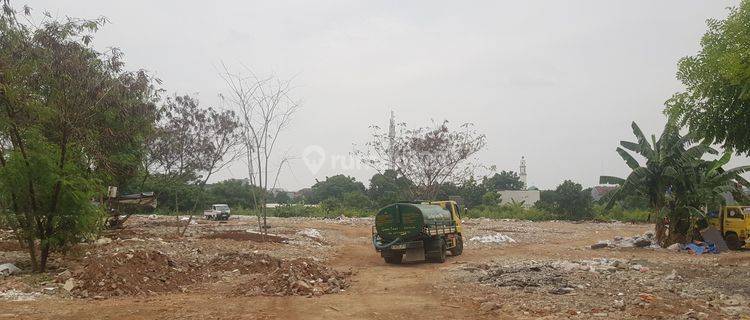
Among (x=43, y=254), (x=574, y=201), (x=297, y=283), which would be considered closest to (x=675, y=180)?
(x=297, y=283)


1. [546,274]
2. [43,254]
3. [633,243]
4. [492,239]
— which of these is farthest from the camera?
[492,239]

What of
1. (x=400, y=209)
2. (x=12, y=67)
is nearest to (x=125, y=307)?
(x=12, y=67)

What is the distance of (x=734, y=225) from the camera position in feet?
70.9

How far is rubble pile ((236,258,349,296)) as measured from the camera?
1116 centimetres

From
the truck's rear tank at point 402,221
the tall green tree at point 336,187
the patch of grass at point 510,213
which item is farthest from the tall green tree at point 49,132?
the tall green tree at point 336,187

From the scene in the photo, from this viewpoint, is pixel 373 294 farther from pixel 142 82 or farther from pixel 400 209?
pixel 142 82

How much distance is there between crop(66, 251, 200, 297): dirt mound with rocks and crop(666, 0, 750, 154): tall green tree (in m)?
11.5

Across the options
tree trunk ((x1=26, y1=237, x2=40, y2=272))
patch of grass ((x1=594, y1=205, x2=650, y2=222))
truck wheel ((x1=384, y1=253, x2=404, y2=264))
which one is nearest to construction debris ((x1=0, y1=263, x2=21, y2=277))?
tree trunk ((x1=26, y1=237, x2=40, y2=272))

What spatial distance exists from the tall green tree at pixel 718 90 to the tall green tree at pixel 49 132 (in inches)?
531

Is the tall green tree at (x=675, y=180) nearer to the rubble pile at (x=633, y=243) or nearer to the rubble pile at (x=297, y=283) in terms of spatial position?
the rubble pile at (x=633, y=243)

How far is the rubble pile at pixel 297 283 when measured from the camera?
36.6ft

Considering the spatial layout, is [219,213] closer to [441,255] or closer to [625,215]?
[625,215]

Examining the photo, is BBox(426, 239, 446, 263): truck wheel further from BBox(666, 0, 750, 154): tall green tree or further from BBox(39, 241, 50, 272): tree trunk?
BBox(39, 241, 50, 272): tree trunk

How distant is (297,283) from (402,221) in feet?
21.2
